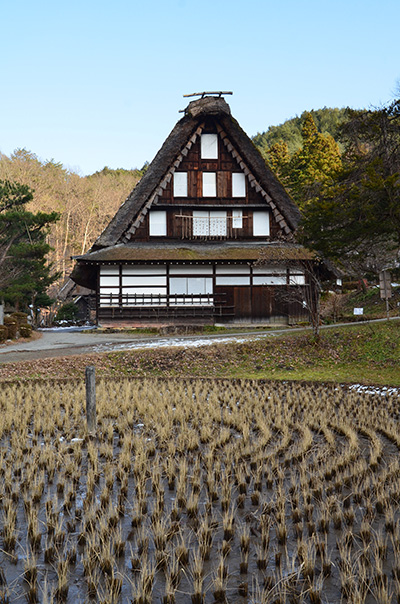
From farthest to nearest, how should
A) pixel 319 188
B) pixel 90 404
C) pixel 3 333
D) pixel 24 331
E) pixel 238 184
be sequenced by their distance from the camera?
pixel 238 184, pixel 24 331, pixel 3 333, pixel 319 188, pixel 90 404

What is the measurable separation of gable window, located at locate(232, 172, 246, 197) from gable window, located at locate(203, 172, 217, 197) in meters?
0.87

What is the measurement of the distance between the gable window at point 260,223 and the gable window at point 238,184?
43.3 inches

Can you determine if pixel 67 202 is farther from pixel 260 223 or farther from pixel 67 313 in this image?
pixel 260 223

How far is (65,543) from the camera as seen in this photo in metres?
3.34

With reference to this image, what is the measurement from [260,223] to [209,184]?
2914mm

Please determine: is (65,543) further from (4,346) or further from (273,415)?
(4,346)

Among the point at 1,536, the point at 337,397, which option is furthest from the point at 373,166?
the point at 1,536

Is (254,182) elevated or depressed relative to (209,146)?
depressed

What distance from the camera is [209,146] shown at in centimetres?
2286

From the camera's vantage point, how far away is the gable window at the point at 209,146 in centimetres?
2283

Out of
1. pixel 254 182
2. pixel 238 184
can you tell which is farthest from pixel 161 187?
pixel 254 182

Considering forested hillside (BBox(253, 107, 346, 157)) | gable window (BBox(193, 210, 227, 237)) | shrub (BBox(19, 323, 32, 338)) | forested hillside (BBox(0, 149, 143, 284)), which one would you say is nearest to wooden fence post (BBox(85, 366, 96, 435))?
shrub (BBox(19, 323, 32, 338))

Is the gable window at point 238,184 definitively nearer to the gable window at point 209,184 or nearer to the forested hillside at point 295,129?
the gable window at point 209,184

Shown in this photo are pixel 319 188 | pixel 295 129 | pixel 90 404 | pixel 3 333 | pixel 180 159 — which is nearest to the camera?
pixel 90 404
